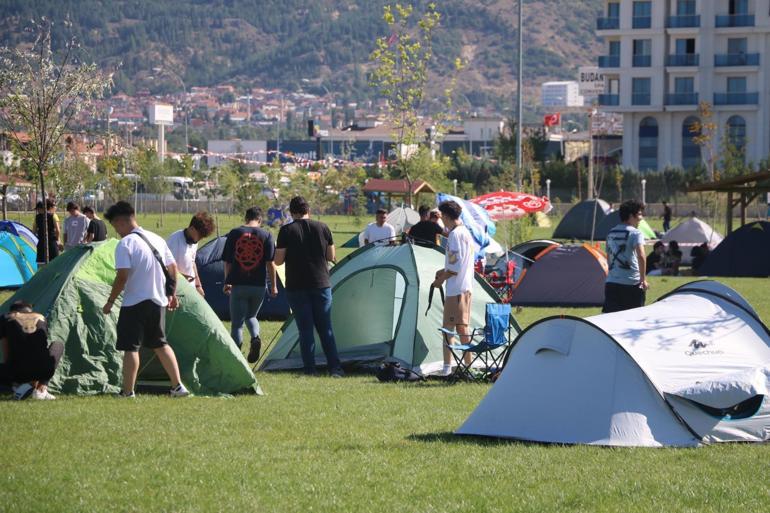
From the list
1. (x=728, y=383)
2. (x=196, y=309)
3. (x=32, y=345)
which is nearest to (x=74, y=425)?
(x=32, y=345)

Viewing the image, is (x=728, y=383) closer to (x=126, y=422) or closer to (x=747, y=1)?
(x=126, y=422)

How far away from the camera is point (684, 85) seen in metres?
81.4

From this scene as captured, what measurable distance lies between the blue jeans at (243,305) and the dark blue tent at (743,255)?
1779 cm

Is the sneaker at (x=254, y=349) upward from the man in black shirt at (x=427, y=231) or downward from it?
downward

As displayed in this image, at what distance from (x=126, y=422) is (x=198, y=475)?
193 cm

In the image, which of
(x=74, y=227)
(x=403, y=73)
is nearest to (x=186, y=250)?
(x=74, y=227)

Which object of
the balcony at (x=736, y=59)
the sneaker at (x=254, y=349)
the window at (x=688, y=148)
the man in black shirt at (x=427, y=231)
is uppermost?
the balcony at (x=736, y=59)

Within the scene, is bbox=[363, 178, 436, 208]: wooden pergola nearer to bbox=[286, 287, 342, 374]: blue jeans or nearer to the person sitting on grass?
bbox=[286, 287, 342, 374]: blue jeans

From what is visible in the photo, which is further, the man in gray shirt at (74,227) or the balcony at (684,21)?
the balcony at (684,21)

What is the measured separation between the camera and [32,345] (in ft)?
33.4

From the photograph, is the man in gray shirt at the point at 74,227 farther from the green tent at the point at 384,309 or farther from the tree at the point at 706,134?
the tree at the point at 706,134

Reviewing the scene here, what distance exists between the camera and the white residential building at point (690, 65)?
7981 centimetres

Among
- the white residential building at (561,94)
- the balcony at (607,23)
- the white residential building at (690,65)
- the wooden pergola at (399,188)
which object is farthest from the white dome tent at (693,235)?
the white residential building at (561,94)

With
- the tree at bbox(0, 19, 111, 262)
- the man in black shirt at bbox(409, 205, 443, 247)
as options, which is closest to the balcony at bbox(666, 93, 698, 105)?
the tree at bbox(0, 19, 111, 262)
